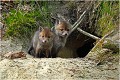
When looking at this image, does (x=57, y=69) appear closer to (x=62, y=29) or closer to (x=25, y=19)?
(x=62, y=29)

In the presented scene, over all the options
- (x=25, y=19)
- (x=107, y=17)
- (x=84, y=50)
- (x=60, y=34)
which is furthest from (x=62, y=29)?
(x=84, y=50)

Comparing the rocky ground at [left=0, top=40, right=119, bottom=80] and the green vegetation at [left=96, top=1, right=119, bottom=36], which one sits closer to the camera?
the rocky ground at [left=0, top=40, right=119, bottom=80]

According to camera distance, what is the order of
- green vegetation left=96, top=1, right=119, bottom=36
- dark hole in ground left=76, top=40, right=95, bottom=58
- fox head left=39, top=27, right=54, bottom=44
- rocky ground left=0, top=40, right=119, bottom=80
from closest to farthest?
rocky ground left=0, top=40, right=119, bottom=80 < fox head left=39, top=27, right=54, bottom=44 < green vegetation left=96, top=1, right=119, bottom=36 < dark hole in ground left=76, top=40, right=95, bottom=58

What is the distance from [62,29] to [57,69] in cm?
218

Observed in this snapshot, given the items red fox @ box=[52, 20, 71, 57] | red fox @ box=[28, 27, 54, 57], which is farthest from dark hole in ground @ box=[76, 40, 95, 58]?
red fox @ box=[28, 27, 54, 57]

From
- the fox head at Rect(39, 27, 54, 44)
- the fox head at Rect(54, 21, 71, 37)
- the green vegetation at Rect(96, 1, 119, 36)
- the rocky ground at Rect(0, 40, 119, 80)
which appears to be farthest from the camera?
the fox head at Rect(54, 21, 71, 37)

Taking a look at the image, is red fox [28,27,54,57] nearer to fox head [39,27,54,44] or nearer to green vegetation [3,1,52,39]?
fox head [39,27,54,44]

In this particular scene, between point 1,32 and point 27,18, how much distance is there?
659 millimetres

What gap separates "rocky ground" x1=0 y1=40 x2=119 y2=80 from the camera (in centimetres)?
520

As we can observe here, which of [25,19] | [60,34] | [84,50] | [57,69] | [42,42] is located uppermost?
[25,19]

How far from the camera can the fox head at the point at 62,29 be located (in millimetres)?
7414

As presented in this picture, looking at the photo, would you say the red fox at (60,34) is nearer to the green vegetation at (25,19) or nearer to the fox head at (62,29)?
the fox head at (62,29)

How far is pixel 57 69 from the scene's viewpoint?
5.35 meters

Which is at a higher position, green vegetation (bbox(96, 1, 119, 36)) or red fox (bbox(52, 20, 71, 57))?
green vegetation (bbox(96, 1, 119, 36))
